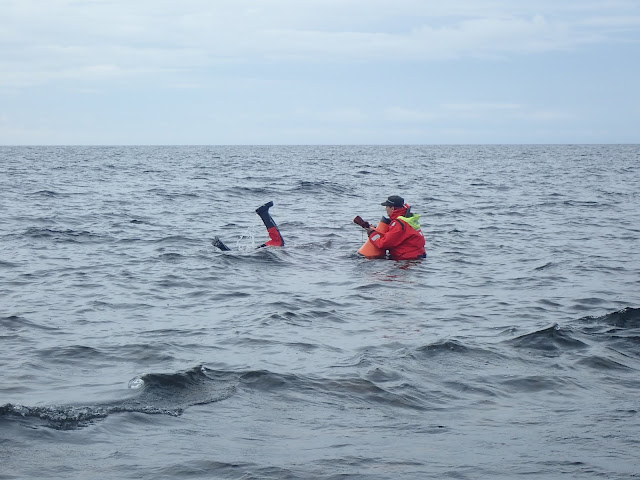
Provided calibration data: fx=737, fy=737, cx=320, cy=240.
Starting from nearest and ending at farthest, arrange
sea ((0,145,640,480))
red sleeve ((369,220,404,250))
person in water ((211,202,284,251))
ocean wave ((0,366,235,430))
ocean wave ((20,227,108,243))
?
sea ((0,145,640,480)), ocean wave ((0,366,235,430)), red sleeve ((369,220,404,250)), person in water ((211,202,284,251)), ocean wave ((20,227,108,243))

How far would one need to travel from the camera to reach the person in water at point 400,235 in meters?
14.1

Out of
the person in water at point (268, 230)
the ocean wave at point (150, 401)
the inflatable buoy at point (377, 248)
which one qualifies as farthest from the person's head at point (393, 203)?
the ocean wave at point (150, 401)

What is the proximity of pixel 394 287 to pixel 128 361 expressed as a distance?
211 inches

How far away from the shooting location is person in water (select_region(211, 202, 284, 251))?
1475 centimetres

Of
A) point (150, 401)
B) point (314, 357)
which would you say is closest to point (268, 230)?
point (314, 357)

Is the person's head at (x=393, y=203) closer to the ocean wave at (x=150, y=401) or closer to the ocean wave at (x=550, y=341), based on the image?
the ocean wave at (x=550, y=341)

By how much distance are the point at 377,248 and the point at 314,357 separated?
653 centimetres

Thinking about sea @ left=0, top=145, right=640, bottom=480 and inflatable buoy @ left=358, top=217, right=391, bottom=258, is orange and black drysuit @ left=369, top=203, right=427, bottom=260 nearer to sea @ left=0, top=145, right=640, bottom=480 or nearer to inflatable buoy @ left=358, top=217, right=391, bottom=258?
inflatable buoy @ left=358, top=217, right=391, bottom=258

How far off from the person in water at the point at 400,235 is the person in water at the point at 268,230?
2.15 m

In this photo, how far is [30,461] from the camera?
201 inches

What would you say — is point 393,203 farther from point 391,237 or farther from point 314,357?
point 314,357

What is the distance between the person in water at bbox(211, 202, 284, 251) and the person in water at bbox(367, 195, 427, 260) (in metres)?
2.15

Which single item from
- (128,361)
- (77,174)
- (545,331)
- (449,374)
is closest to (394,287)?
(545,331)

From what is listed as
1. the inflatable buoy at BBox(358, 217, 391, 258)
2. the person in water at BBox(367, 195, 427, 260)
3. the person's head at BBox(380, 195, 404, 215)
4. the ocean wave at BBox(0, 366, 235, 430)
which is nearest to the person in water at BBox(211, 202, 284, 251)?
the inflatable buoy at BBox(358, 217, 391, 258)
